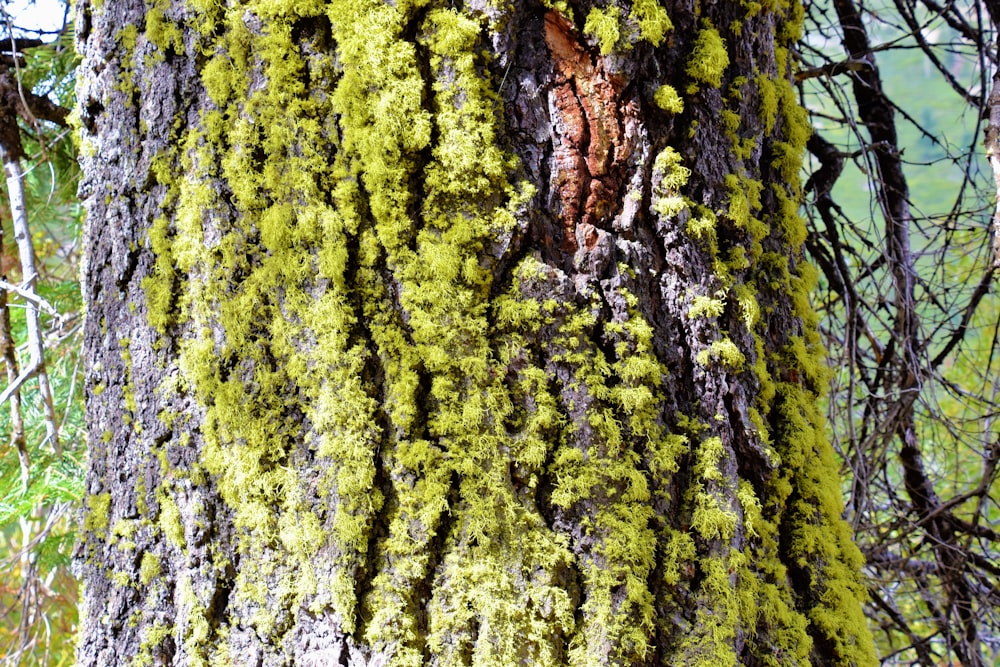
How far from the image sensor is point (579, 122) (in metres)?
1.08

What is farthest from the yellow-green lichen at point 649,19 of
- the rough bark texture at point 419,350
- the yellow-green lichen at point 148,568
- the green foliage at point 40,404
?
the green foliage at point 40,404

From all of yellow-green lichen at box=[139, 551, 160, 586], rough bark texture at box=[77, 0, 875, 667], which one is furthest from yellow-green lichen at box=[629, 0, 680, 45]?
yellow-green lichen at box=[139, 551, 160, 586]

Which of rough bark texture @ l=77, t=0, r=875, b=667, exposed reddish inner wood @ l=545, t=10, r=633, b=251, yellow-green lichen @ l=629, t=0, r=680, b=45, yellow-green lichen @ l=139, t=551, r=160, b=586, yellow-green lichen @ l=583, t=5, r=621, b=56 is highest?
yellow-green lichen @ l=629, t=0, r=680, b=45

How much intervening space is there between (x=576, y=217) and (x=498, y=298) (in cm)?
18

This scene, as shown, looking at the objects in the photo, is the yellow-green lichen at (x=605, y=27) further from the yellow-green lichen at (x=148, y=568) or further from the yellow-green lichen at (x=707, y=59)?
the yellow-green lichen at (x=148, y=568)

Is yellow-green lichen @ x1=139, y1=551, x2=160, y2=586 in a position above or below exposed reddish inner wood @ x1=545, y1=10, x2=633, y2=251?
below

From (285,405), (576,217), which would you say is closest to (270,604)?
(285,405)

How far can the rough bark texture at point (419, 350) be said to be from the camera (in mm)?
1021

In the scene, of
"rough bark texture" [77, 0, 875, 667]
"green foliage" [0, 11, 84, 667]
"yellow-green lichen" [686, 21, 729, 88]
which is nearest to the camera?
"rough bark texture" [77, 0, 875, 667]

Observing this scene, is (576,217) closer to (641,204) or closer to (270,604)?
(641,204)

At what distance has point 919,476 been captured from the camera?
2.13m

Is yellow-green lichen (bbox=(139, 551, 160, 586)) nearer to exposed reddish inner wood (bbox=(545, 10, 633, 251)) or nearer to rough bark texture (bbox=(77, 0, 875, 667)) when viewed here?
rough bark texture (bbox=(77, 0, 875, 667))

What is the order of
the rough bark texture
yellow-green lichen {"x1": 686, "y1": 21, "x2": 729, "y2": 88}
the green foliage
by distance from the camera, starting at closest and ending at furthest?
the rough bark texture < yellow-green lichen {"x1": 686, "y1": 21, "x2": 729, "y2": 88} < the green foliage

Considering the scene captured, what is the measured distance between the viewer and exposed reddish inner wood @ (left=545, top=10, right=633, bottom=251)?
3.53 ft
